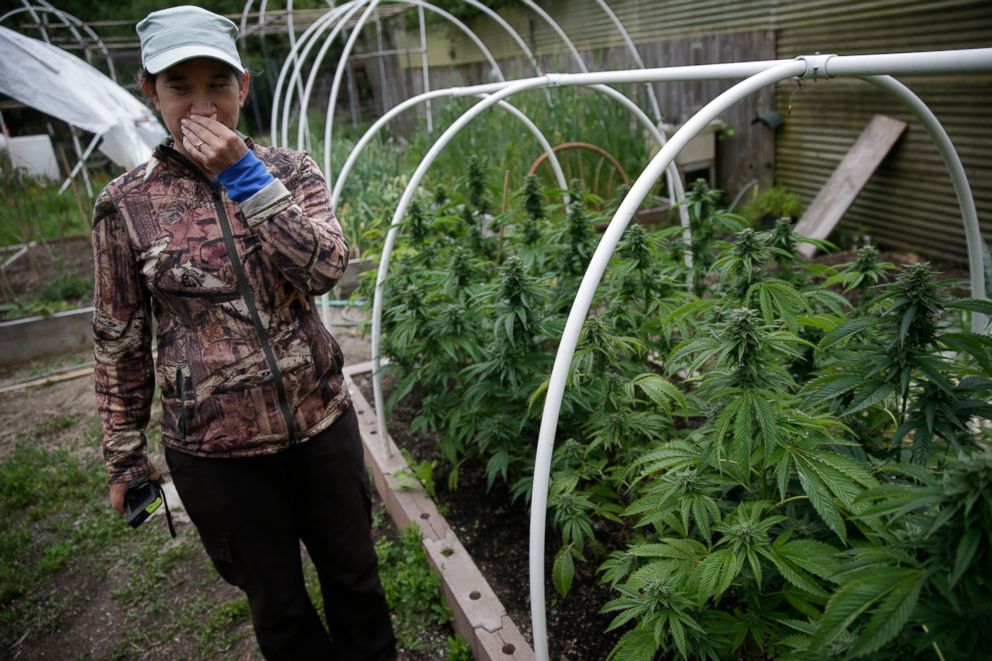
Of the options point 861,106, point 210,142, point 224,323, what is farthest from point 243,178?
point 861,106

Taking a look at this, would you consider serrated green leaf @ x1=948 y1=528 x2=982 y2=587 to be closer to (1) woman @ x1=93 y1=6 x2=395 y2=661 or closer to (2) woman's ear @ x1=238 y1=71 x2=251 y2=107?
(1) woman @ x1=93 y1=6 x2=395 y2=661

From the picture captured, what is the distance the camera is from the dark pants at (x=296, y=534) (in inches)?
64.0

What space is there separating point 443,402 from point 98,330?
4.50 ft

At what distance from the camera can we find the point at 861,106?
5.38 metres

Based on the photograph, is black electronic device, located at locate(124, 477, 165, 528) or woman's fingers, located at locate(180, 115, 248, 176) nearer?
woman's fingers, located at locate(180, 115, 248, 176)

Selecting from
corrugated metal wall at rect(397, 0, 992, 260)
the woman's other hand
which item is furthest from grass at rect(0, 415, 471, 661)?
corrugated metal wall at rect(397, 0, 992, 260)

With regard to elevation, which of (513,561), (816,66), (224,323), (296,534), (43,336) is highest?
(816,66)

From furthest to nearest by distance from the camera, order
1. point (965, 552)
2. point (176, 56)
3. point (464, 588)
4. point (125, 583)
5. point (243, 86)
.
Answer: point (125, 583), point (464, 588), point (243, 86), point (176, 56), point (965, 552)

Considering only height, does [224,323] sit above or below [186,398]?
above

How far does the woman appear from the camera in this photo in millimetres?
1452

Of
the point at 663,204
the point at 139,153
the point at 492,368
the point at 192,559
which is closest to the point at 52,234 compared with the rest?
the point at 139,153

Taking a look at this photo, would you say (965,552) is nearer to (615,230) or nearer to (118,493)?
(615,230)

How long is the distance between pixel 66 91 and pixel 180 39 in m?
6.47

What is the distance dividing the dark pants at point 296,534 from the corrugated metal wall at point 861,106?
195 inches
